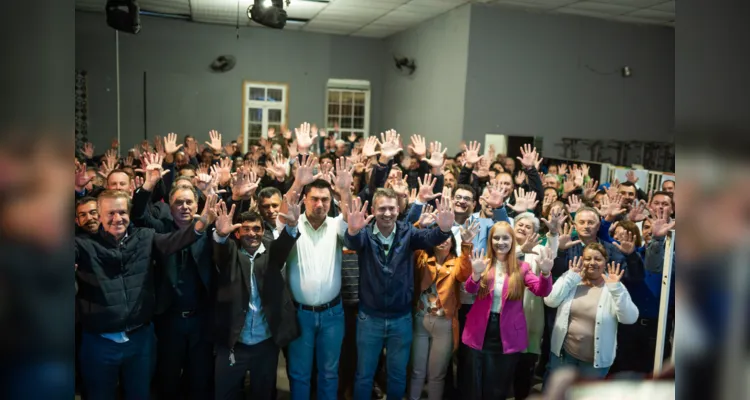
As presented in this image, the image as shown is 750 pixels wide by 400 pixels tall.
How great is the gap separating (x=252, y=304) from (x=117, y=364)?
0.67 meters


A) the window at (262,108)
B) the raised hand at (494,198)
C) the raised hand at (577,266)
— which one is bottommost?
the raised hand at (577,266)

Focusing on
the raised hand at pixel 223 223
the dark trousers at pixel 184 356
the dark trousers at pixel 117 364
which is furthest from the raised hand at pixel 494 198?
the dark trousers at pixel 117 364

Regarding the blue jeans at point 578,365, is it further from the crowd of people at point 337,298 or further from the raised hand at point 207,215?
the raised hand at point 207,215

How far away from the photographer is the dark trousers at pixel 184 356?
A: 9.68 feet

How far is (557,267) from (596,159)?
7.51m

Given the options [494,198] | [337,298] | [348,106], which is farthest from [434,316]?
[348,106]

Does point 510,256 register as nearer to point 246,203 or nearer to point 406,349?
point 406,349

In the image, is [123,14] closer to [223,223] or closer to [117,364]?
[223,223]

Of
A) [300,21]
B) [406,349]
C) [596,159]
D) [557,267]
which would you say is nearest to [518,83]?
[596,159]

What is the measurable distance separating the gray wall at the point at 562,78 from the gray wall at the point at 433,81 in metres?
0.25

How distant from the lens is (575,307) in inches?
116

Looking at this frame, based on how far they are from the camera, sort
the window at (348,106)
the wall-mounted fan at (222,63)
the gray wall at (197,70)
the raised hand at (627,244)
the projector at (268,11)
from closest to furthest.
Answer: the raised hand at (627,244) → the projector at (268,11) → the gray wall at (197,70) → the wall-mounted fan at (222,63) → the window at (348,106)

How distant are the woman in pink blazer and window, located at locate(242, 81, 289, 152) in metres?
9.37
